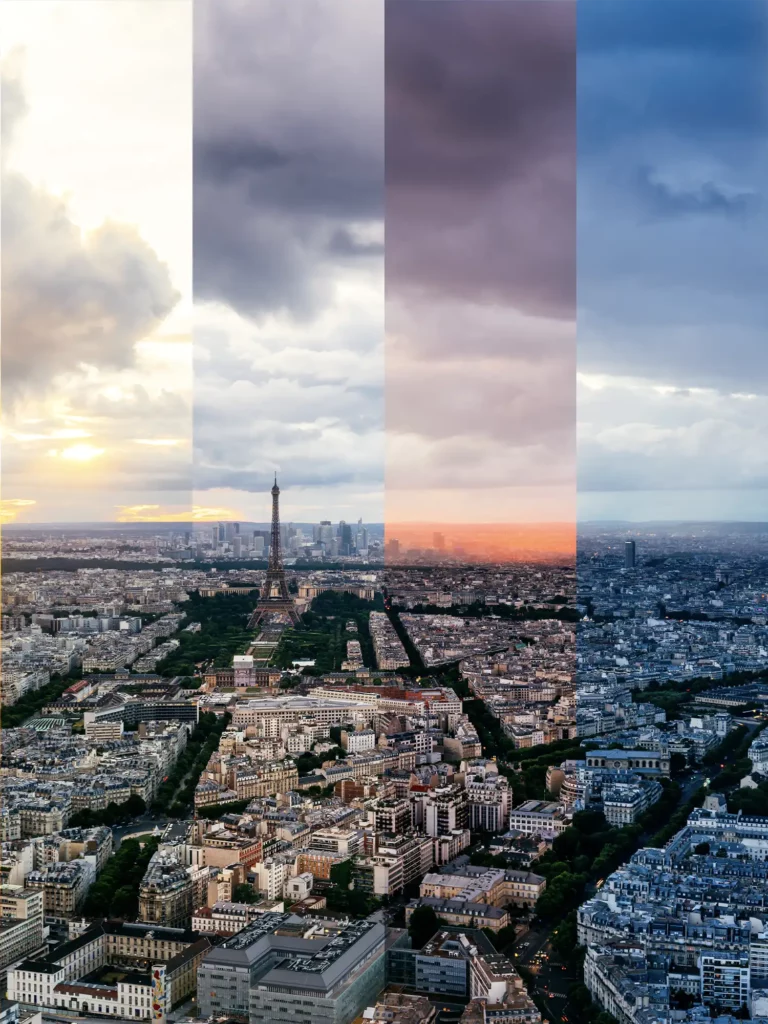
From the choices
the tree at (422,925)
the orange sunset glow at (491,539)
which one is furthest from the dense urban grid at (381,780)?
the orange sunset glow at (491,539)

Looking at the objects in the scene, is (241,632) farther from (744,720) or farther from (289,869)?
Result: (289,869)

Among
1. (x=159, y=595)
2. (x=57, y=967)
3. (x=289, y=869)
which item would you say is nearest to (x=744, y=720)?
(x=289, y=869)

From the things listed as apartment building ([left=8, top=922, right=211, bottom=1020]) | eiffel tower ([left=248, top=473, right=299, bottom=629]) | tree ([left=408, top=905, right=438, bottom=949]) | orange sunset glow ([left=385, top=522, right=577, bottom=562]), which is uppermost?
orange sunset glow ([left=385, top=522, right=577, bottom=562])

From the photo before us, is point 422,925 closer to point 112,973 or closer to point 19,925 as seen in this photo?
point 112,973

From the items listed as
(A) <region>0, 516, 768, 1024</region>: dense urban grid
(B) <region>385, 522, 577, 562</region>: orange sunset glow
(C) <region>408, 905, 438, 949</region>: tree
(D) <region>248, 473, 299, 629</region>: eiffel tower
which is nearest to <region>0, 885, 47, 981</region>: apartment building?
(A) <region>0, 516, 768, 1024</region>: dense urban grid

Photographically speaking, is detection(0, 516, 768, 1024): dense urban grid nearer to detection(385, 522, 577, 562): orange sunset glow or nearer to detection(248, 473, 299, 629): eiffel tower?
detection(248, 473, 299, 629): eiffel tower

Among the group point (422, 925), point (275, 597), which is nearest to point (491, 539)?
point (422, 925)
